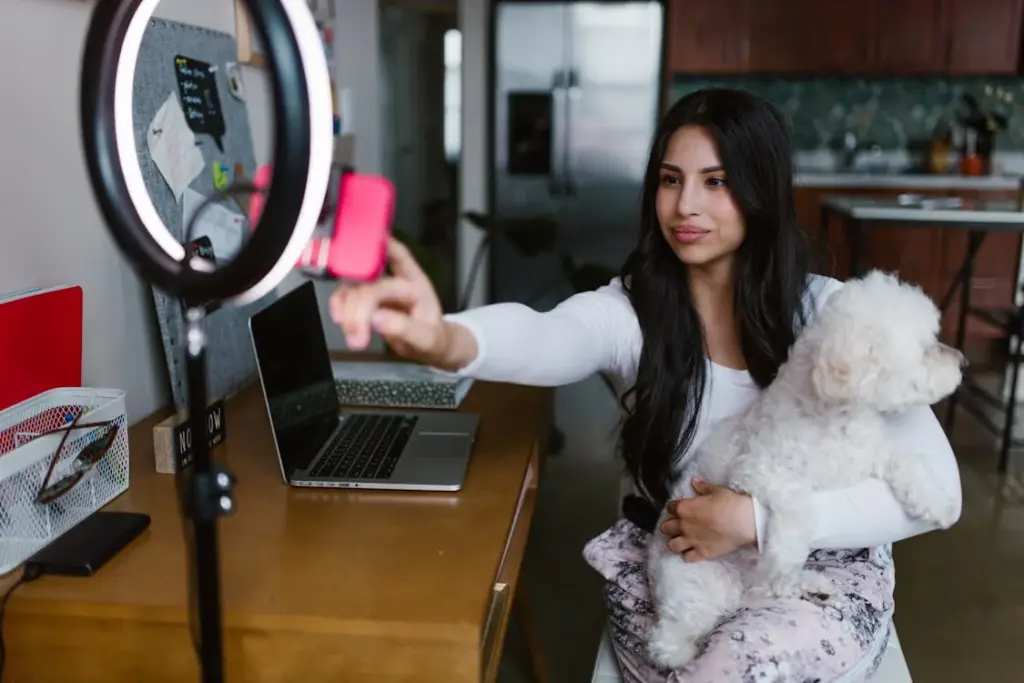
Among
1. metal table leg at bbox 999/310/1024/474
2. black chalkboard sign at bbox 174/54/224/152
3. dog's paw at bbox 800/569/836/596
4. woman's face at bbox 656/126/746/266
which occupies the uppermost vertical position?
black chalkboard sign at bbox 174/54/224/152

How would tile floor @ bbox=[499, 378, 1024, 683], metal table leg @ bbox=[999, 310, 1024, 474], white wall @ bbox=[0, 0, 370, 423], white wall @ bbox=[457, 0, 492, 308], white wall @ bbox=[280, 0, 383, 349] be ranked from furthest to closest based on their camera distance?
1. white wall @ bbox=[457, 0, 492, 308]
2. metal table leg @ bbox=[999, 310, 1024, 474]
3. white wall @ bbox=[280, 0, 383, 349]
4. tile floor @ bbox=[499, 378, 1024, 683]
5. white wall @ bbox=[0, 0, 370, 423]

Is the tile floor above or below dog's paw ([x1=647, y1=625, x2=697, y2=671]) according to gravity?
below

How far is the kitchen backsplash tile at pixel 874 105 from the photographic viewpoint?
507cm

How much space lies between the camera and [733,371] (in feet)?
4.57

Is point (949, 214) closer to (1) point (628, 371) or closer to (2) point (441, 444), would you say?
(1) point (628, 371)

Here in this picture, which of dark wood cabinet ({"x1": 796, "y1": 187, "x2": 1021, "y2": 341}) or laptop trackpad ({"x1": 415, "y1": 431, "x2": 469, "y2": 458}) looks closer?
laptop trackpad ({"x1": 415, "y1": 431, "x2": 469, "y2": 458})

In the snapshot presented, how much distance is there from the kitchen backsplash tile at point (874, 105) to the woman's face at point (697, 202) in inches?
154

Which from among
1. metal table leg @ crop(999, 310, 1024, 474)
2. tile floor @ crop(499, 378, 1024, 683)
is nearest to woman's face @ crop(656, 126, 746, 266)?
tile floor @ crop(499, 378, 1024, 683)

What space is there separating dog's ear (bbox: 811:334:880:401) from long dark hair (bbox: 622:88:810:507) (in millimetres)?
244

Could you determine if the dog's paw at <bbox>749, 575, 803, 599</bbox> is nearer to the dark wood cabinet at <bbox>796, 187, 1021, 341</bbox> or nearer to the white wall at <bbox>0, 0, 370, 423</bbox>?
the white wall at <bbox>0, 0, 370, 423</bbox>

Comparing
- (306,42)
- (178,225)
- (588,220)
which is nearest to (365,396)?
(178,225)

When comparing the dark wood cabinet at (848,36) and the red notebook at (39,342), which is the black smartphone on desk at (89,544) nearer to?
the red notebook at (39,342)

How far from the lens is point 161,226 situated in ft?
2.36

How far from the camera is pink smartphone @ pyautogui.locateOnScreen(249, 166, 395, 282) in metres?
0.68
